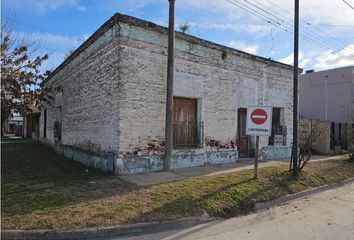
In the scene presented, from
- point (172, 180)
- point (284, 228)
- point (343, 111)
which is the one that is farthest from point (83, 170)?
point (343, 111)

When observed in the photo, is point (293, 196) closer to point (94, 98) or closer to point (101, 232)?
point (101, 232)

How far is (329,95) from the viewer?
3158cm

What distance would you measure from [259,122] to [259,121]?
30 mm

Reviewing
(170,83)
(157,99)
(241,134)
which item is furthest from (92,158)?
(241,134)

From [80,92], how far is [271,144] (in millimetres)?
9080

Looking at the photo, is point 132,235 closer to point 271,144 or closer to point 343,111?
point 271,144

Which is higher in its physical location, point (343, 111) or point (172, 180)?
point (343, 111)

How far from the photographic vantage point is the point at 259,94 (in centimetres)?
1586

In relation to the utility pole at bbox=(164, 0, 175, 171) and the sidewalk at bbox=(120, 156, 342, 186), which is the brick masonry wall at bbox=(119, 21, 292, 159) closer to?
the utility pole at bbox=(164, 0, 175, 171)

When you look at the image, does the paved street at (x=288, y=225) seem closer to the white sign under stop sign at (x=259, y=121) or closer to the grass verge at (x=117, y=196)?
the grass verge at (x=117, y=196)

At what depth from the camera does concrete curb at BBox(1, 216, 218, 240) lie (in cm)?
566

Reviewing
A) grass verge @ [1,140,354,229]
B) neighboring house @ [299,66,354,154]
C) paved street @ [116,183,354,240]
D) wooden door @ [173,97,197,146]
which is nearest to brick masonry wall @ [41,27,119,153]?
grass verge @ [1,140,354,229]

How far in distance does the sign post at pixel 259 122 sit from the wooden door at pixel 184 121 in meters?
3.08

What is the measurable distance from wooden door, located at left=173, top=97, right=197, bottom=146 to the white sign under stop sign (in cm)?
308
